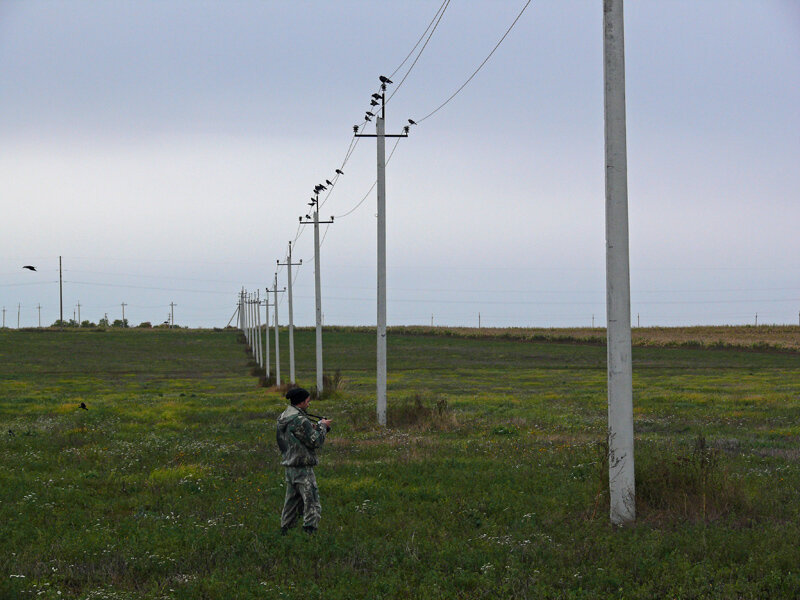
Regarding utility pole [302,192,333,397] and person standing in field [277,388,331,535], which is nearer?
person standing in field [277,388,331,535]

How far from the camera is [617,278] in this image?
1160 centimetres

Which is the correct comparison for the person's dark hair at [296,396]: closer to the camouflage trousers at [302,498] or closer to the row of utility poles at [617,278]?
the camouflage trousers at [302,498]

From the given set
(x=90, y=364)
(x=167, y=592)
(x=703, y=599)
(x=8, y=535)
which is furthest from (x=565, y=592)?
(x=90, y=364)

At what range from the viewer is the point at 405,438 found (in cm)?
2191

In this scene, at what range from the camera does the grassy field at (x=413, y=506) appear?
363 inches

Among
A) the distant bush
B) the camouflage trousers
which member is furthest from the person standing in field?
the distant bush

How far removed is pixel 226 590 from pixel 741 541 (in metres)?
5.79

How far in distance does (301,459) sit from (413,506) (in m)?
2.51

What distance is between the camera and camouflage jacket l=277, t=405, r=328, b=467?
11289 mm

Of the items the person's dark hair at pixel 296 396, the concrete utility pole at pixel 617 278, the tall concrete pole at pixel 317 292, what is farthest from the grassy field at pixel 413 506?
the tall concrete pole at pixel 317 292

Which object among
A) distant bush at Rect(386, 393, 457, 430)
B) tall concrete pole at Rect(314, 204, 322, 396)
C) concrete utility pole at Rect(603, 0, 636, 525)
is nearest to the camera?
concrete utility pole at Rect(603, 0, 636, 525)

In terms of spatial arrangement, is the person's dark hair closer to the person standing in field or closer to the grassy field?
the person standing in field

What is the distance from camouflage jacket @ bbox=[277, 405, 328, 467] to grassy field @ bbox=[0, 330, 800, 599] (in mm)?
982

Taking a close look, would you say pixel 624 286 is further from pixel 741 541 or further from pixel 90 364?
pixel 90 364
